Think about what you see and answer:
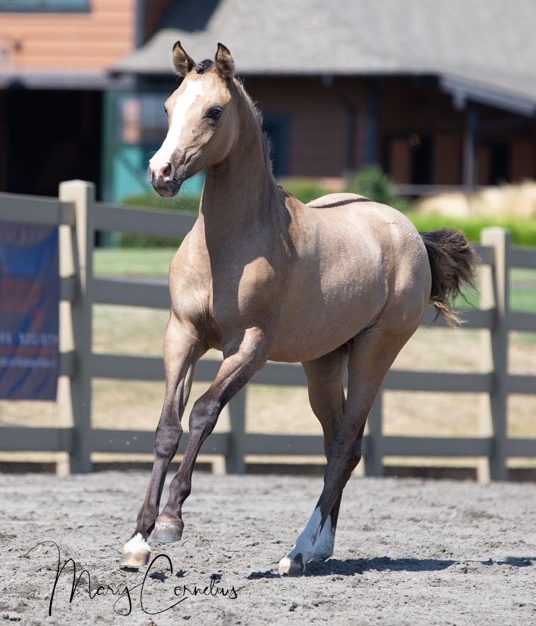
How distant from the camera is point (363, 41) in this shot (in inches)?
1078

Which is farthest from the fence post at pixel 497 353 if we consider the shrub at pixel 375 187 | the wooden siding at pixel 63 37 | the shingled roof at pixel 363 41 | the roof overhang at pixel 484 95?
the wooden siding at pixel 63 37

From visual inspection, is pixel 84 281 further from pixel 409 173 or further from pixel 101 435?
pixel 409 173

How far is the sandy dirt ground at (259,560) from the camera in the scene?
4.72 meters

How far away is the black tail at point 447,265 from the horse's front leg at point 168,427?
5.88 ft

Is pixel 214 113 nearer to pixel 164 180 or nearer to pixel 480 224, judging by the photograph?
pixel 164 180

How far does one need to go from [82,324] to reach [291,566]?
370cm

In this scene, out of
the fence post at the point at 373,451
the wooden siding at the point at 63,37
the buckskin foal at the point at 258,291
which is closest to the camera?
the buckskin foal at the point at 258,291

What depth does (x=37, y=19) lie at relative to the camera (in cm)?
2698

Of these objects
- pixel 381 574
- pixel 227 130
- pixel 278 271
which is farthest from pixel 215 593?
pixel 227 130

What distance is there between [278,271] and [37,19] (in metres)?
22.6

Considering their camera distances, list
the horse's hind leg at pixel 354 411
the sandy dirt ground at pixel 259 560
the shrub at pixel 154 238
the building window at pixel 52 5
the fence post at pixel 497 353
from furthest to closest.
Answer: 1. the building window at pixel 52 5
2. the shrub at pixel 154 238
3. the fence post at pixel 497 353
4. the horse's hind leg at pixel 354 411
5. the sandy dirt ground at pixel 259 560

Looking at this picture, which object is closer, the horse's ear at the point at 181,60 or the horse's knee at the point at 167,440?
the horse's knee at the point at 167,440

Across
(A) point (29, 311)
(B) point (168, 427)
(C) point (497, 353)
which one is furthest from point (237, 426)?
(B) point (168, 427)

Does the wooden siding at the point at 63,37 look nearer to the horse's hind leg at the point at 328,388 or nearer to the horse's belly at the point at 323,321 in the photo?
the horse's hind leg at the point at 328,388
